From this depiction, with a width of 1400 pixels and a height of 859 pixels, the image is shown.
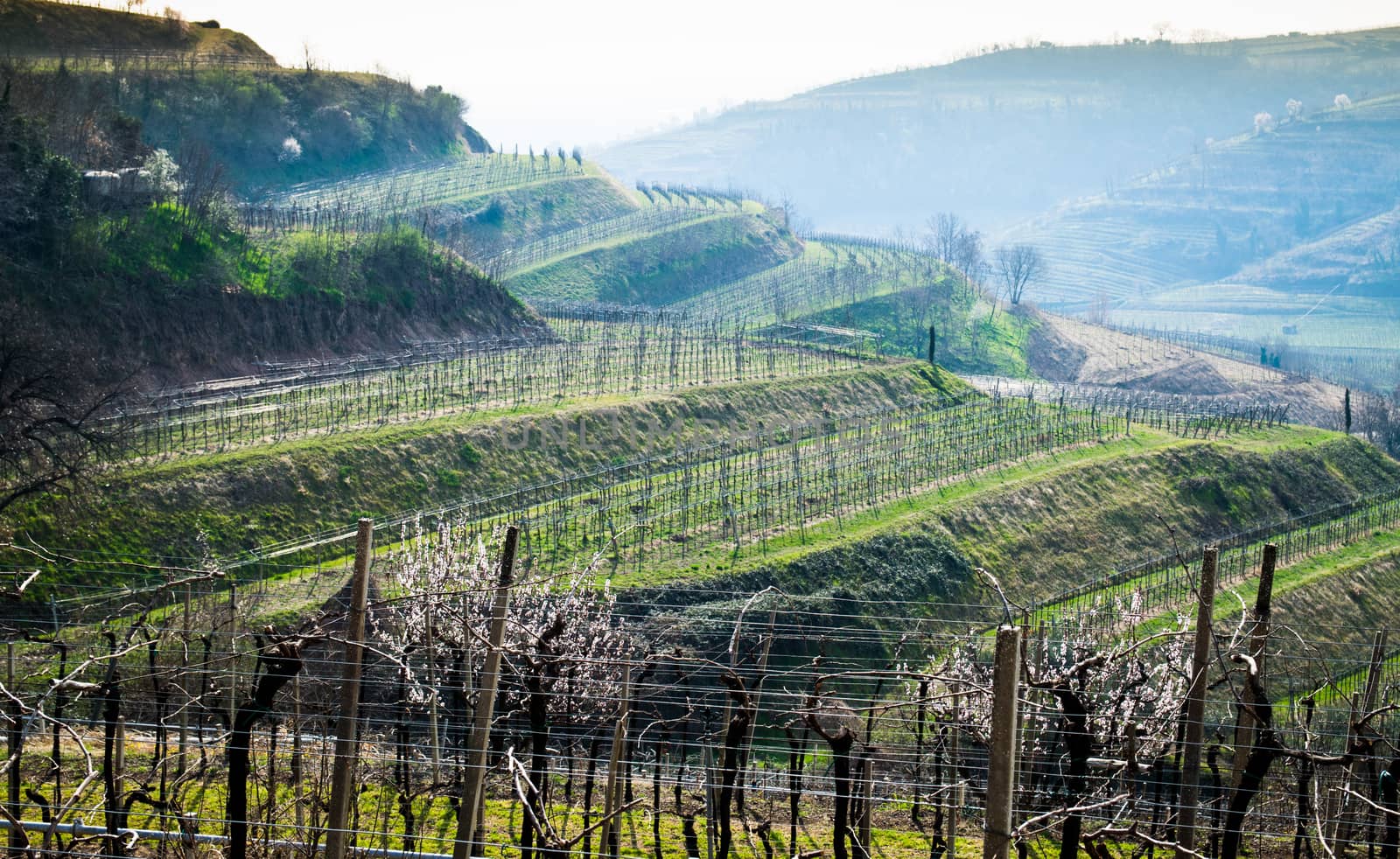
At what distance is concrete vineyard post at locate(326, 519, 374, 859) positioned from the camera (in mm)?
12297

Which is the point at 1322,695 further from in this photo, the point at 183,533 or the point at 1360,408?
the point at 1360,408

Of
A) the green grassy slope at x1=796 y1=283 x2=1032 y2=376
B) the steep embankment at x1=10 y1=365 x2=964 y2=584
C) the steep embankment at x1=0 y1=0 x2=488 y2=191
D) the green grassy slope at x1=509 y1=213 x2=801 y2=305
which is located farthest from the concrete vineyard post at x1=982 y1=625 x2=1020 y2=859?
the green grassy slope at x1=509 y1=213 x2=801 y2=305

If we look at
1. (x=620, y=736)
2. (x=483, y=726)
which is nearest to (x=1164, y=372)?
(x=620, y=736)

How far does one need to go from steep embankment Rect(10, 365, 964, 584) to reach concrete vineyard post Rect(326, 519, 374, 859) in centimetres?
2596

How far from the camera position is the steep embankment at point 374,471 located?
126 ft

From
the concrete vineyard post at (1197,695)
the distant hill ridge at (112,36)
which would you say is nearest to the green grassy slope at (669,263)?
the distant hill ridge at (112,36)

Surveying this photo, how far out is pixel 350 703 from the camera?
1266cm

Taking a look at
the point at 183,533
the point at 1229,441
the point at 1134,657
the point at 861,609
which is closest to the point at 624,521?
the point at 861,609

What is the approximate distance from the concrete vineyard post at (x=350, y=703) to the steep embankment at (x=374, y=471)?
25963 mm

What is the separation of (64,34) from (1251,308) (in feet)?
519

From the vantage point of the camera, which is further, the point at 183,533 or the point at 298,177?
the point at 298,177

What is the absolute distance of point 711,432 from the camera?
5650 cm

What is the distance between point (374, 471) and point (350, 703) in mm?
33453

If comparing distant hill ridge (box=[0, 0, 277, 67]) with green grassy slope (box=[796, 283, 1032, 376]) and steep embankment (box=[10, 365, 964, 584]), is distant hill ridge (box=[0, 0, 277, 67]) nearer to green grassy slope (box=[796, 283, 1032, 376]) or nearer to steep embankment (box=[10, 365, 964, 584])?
steep embankment (box=[10, 365, 964, 584])
